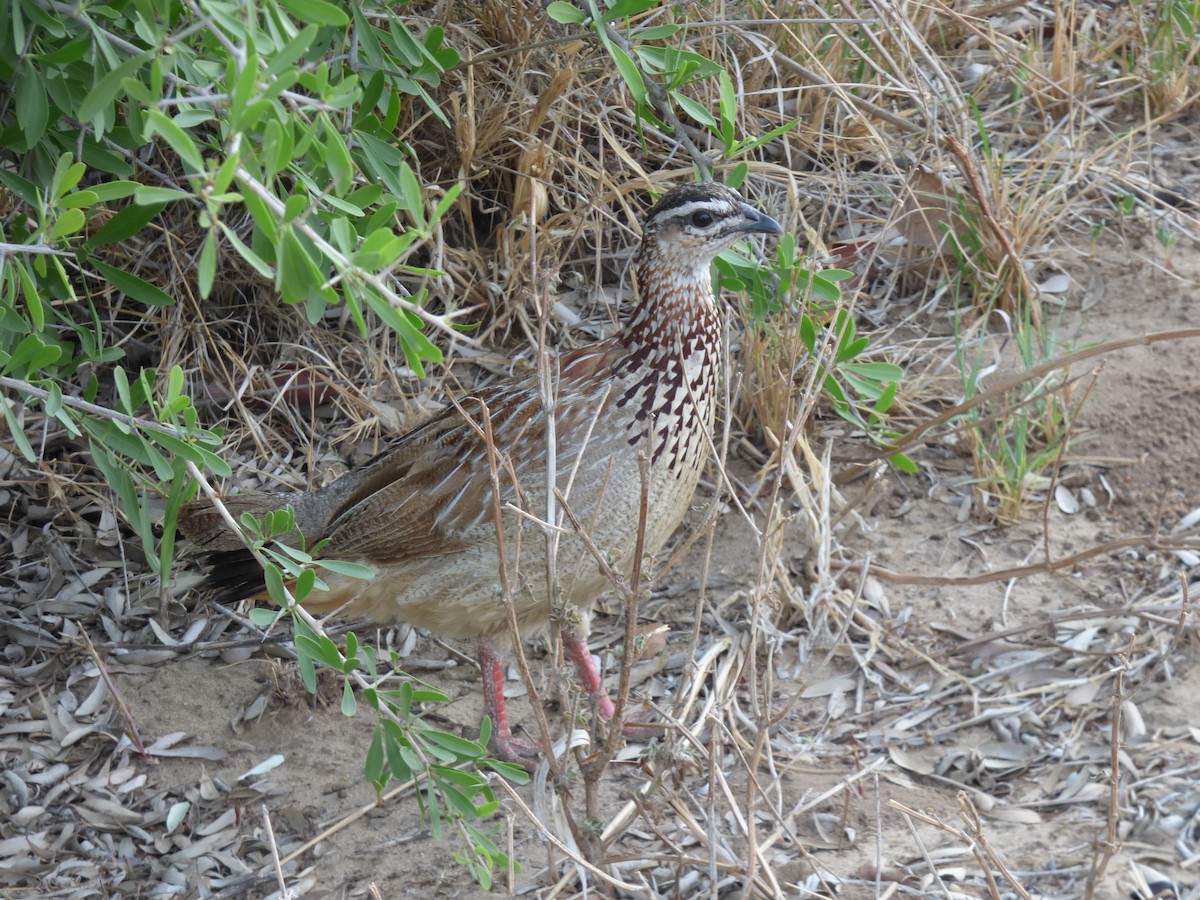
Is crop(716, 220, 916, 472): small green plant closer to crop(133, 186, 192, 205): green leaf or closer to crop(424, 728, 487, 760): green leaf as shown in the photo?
crop(424, 728, 487, 760): green leaf

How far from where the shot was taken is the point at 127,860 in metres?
3.72

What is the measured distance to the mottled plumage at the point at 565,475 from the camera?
144 inches

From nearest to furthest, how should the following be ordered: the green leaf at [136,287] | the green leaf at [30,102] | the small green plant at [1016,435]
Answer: the green leaf at [30,102] → the green leaf at [136,287] → the small green plant at [1016,435]

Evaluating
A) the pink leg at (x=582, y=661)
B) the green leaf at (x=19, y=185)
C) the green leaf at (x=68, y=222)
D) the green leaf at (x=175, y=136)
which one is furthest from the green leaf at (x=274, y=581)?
the pink leg at (x=582, y=661)

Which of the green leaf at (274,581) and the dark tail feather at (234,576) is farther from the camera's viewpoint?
the dark tail feather at (234,576)

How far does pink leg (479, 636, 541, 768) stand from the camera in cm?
399

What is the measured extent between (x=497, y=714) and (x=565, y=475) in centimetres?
84

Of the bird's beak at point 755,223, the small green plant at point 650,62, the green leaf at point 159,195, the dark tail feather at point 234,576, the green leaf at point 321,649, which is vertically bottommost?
the dark tail feather at point 234,576

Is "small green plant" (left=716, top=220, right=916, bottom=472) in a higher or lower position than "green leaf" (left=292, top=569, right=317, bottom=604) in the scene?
lower

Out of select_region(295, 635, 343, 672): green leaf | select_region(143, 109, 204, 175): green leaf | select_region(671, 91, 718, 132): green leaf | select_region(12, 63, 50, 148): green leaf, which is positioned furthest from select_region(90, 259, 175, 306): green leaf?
select_region(143, 109, 204, 175): green leaf

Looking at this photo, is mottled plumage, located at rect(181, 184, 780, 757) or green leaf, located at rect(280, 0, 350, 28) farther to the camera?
mottled plumage, located at rect(181, 184, 780, 757)

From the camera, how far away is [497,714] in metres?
4.02

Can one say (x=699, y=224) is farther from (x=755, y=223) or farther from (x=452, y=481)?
(x=452, y=481)

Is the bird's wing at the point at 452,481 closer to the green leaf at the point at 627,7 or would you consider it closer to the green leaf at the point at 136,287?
the green leaf at the point at 136,287
